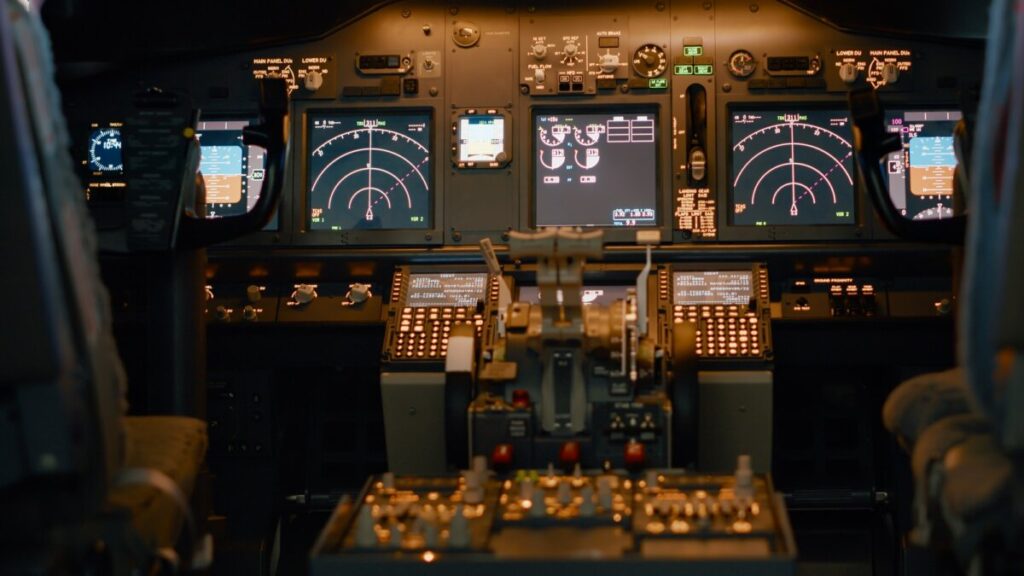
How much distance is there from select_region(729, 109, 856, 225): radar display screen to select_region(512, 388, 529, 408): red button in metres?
1.30

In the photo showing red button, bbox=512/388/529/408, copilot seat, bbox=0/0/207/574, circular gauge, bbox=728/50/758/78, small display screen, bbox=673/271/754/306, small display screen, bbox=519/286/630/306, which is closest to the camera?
copilot seat, bbox=0/0/207/574

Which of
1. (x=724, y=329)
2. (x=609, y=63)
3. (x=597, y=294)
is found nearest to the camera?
(x=724, y=329)

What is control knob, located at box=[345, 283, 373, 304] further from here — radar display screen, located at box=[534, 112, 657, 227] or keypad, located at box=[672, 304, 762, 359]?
keypad, located at box=[672, 304, 762, 359]

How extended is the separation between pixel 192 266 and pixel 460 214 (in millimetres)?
1183

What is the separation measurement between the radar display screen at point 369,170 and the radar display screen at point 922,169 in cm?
164

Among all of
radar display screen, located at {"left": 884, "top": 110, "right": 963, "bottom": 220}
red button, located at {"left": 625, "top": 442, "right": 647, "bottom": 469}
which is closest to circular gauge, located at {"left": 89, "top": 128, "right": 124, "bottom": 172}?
red button, located at {"left": 625, "top": 442, "right": 647, "bottom": 469}

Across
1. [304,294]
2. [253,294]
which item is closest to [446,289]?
[304,294]

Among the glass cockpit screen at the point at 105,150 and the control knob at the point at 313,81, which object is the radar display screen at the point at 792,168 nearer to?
the control knob at the point at 313,81

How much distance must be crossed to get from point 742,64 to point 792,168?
410 millimetres

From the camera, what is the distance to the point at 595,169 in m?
4.77

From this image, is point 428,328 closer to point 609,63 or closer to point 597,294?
point 597,294

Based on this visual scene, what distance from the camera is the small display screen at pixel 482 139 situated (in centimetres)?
477

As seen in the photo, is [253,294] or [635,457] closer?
[635,457]

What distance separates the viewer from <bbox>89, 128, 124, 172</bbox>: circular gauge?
4.80m
